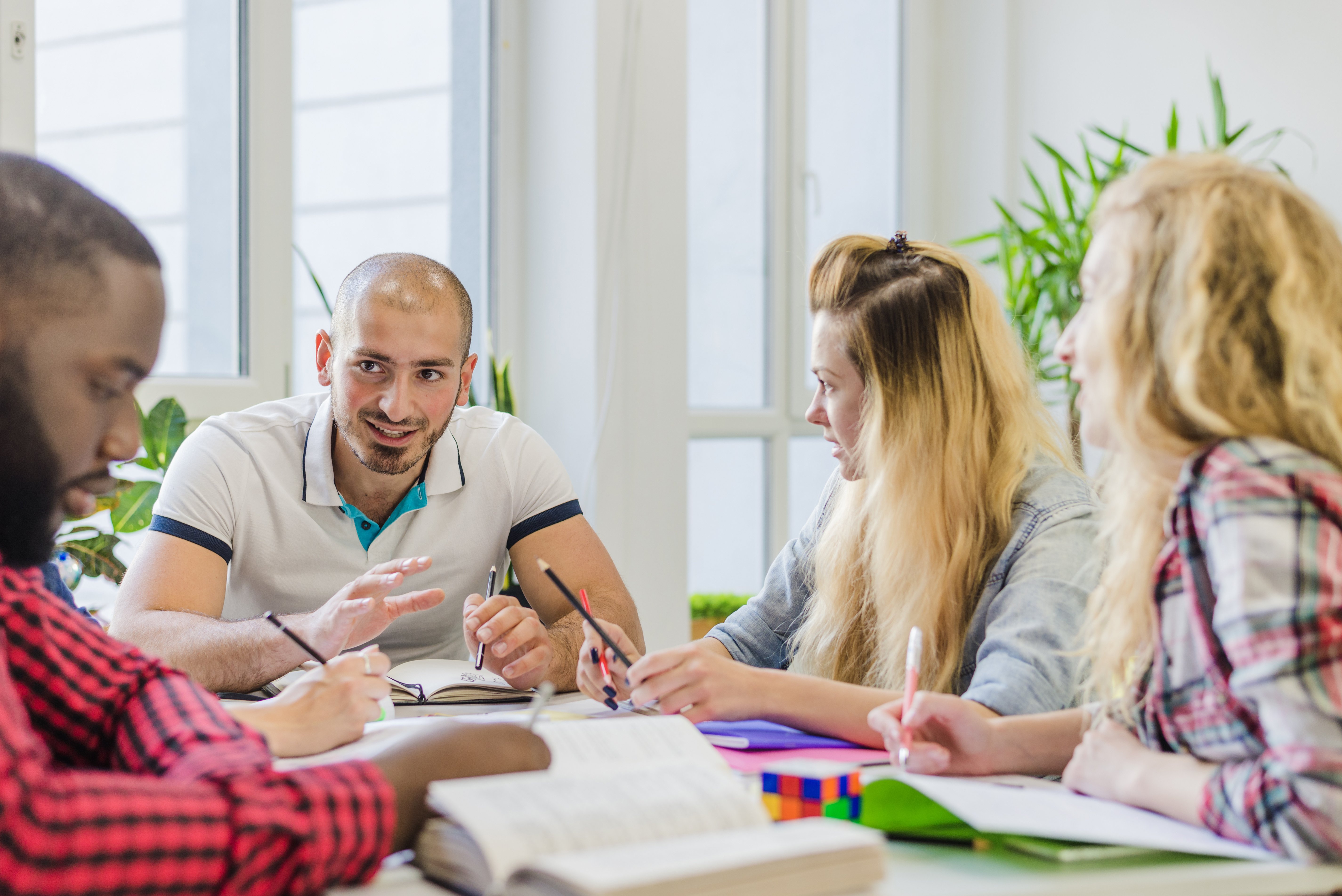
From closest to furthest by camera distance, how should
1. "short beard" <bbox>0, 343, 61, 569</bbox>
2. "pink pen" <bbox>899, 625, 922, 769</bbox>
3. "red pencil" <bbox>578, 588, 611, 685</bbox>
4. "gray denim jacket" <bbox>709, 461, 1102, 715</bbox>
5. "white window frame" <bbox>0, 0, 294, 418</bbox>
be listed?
1. "short beard" <bbox>0, 343, 61, 569</bbox>
2. "pink pen" <bbox>899, 625, 922, 769</bbox>
3. "gray denim jacket" <bbox>709, 461, 1102, 715</bbox>
4. "red pencil" <bbox>578, 588, 611, 685</bbox>
5. "white window frame" <bbox>0, 0, 294, 418</bbox>

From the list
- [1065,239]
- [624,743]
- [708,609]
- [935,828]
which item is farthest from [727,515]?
[935,828]

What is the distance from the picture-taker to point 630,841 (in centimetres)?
79

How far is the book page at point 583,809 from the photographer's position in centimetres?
76

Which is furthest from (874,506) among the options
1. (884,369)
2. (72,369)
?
(72,369)

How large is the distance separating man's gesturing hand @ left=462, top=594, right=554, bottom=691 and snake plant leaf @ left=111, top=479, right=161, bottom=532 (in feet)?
3.01

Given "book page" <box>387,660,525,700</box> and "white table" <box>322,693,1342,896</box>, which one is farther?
"book page" <box>387,660,525,700</box>

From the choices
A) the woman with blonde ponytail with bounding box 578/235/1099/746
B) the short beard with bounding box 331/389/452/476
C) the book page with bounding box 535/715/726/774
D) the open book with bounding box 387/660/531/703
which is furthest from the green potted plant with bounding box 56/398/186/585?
the book page with bounding box 535/715/726/774

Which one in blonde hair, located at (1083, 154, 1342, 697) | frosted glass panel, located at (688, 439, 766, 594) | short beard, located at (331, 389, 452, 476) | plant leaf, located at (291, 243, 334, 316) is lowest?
frosted glass panel, located at (688, 439, 766, 594)

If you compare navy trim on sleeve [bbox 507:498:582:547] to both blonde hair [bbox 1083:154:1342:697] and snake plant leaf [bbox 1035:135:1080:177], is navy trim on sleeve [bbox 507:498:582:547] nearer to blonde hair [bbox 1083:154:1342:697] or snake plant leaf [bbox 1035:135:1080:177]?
blonde hair [bbox 1083:154:1342:697]

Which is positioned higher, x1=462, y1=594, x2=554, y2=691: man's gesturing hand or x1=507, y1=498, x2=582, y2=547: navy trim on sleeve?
x1=507, y1=498, x2=582, y2=547: navy trim on sleeve

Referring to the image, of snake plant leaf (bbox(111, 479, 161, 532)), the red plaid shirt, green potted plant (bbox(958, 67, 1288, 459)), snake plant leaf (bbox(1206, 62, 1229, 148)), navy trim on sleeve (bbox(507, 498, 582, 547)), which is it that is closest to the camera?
the red plaid shirt

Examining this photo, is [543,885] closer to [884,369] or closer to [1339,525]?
[1339,525]

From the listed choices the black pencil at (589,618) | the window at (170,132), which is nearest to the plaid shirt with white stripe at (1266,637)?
the black pencil at (589,618)

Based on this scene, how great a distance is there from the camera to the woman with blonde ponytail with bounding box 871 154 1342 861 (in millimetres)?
844
